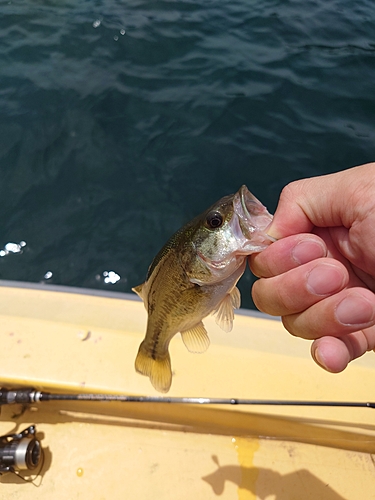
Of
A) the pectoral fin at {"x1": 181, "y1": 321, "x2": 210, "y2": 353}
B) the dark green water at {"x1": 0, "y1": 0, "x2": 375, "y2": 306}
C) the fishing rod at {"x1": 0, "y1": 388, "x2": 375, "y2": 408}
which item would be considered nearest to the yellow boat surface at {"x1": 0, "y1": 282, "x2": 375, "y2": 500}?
the fishing rod at {"x1": 0, "y1": 388, "x2": 375, "y2": 408}

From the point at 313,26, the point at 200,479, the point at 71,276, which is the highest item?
the point at 313,26

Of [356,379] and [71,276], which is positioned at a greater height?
[356,379]

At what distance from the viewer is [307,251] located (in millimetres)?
1944

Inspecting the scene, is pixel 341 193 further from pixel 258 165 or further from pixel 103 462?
pixel 258 165

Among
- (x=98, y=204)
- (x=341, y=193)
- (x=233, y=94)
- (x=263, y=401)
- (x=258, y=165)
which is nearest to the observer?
(x=341, y=193)

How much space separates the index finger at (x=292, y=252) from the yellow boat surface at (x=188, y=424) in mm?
1245

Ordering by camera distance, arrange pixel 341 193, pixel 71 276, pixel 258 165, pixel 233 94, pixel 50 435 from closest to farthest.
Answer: pixel 341 193
pixel 50 435
pixel 71 276
pixel 258 165
pixel 233 94

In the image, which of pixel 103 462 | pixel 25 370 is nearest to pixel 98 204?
pixel 25 370

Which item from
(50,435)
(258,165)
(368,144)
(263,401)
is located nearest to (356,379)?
(263,401)

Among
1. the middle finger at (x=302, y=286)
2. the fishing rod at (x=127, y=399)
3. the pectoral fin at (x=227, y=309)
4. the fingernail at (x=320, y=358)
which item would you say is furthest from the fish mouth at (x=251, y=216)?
the fishing rod at (x=127, y=399)

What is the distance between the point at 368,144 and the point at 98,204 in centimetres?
439

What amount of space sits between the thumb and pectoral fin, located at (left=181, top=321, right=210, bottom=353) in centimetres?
80

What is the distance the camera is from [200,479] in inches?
106

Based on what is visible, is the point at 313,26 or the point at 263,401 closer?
the point at 263,401
